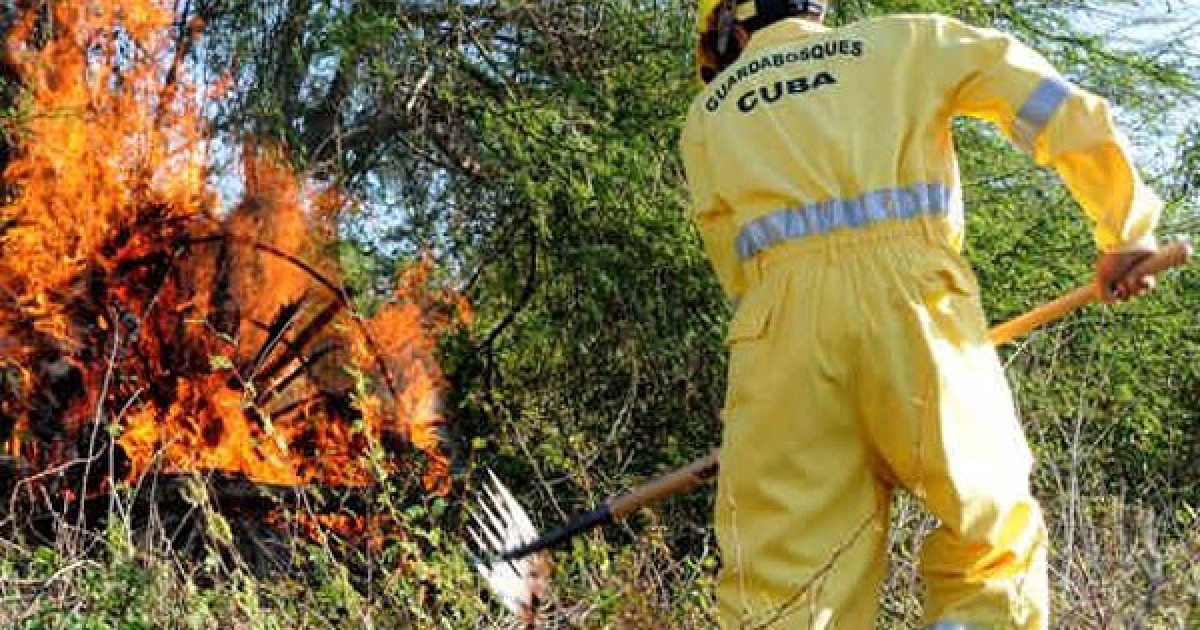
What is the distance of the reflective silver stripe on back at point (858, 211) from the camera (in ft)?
12.0

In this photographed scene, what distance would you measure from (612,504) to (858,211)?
97 cm

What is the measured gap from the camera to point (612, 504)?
4164 mm

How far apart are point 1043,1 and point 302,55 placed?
10.0 feet

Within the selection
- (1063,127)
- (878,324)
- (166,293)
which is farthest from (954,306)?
(166,293)

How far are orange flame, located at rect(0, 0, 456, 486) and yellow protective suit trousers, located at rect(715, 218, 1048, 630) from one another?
2904mm

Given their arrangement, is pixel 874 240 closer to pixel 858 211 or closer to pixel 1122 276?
pixel 858 211

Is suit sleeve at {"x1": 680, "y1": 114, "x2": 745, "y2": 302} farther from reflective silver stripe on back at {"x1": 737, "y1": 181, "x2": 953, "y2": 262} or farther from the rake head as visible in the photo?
the rake head

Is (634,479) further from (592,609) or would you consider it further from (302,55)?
(592,609)

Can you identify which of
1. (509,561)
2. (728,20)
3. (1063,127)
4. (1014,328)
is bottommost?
(509,561)

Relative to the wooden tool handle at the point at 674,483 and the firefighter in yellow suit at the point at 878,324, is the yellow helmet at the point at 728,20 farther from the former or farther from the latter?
the wooden tool handle at the point at 674,483

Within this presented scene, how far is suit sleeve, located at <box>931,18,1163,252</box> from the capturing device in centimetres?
358

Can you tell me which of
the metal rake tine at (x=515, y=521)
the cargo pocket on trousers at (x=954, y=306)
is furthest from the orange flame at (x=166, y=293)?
the cargo pocket on trousers at (x=954, y=306)

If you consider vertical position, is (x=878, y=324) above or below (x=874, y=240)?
below

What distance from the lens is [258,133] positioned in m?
7.17
